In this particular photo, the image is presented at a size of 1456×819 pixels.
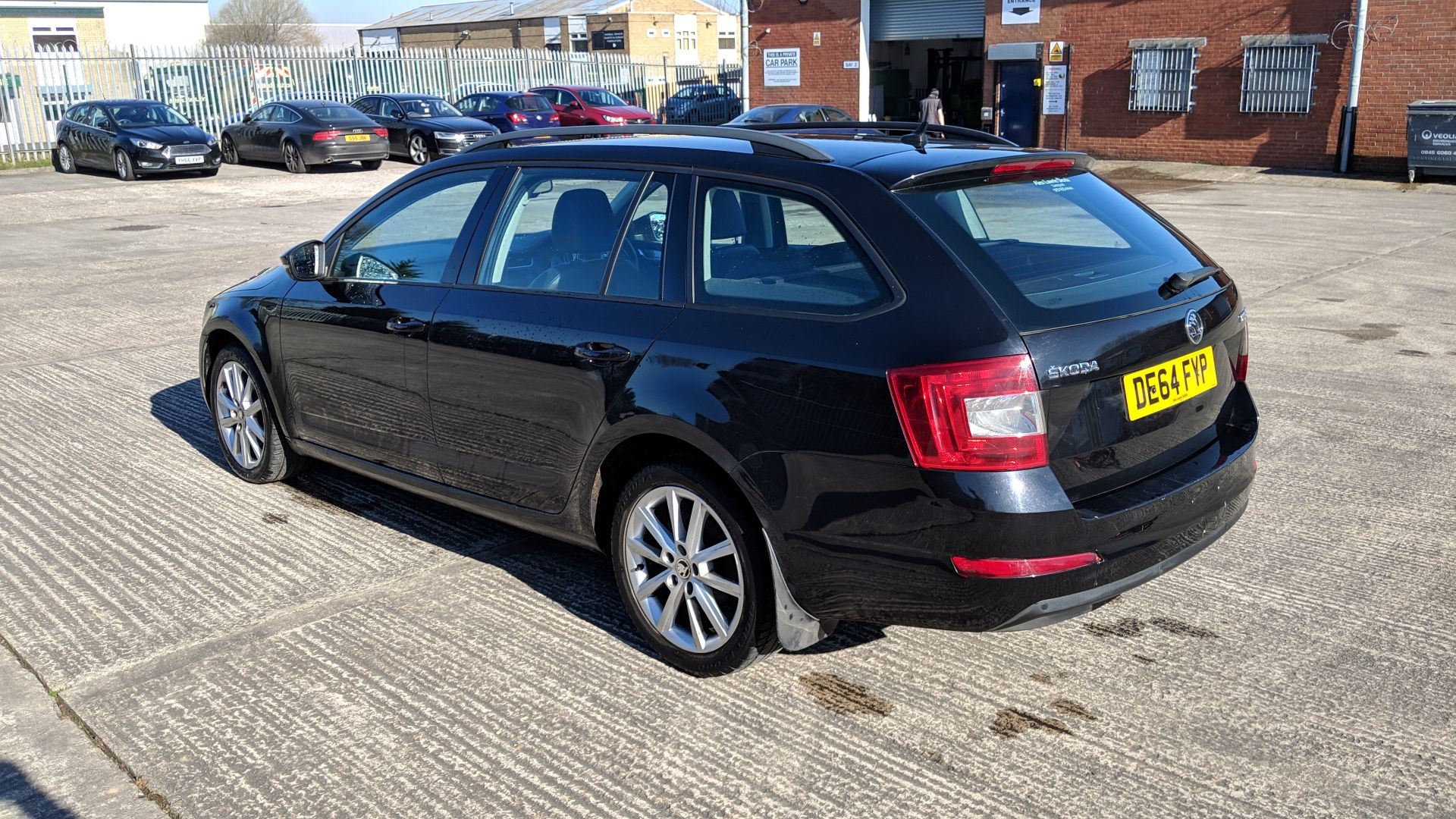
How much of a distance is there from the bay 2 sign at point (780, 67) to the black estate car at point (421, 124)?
10.2 meters

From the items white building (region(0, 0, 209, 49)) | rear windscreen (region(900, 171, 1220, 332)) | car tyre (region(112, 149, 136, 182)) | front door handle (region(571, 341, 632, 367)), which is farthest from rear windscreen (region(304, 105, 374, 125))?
white building (region(0, 0, 209, 49))

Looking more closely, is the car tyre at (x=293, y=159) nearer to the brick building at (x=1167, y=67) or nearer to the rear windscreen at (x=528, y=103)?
the rear windscreen at (x=528, y=103)

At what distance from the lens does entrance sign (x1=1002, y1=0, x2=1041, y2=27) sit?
29.0 metres

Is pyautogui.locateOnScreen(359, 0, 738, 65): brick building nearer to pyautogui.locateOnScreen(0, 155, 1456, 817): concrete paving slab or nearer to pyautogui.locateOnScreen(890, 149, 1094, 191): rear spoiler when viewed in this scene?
pyautogui.locateOnScreen(0, 155, 1456, 817): concrete paving slab

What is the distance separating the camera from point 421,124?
26.4m

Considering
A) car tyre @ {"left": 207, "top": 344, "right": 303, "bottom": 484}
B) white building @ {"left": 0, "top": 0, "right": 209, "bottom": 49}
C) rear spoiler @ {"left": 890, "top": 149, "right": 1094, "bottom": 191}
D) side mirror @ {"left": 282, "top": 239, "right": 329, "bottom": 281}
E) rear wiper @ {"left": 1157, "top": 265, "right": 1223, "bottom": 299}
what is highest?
white building @ {"left": 0, "top": 0, "right": 209, "bottom": 49}

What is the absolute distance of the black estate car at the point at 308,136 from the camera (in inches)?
964

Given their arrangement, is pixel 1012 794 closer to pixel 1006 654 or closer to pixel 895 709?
pixel 895 709

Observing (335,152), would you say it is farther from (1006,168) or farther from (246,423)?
(1006,168)

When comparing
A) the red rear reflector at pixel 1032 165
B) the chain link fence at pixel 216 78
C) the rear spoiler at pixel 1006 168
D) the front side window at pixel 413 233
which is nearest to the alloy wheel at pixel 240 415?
the front side window at pixel 413 233

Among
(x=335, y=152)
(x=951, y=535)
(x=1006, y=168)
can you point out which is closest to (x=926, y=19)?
(x=335, y=152)

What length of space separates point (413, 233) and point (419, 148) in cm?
2299

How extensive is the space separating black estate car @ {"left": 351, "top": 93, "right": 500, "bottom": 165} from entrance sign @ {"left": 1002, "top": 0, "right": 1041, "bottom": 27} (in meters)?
12.6

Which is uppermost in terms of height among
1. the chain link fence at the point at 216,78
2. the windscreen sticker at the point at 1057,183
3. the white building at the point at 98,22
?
the white building at the point at 98,22
